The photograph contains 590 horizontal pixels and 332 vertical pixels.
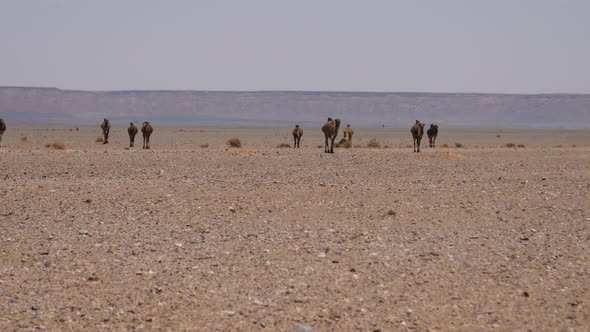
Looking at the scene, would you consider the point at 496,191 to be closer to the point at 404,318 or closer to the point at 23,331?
the point at 404,318

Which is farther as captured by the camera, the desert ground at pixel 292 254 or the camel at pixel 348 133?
the camel at pixel 348 133

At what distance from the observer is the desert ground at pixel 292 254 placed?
959 centimetres

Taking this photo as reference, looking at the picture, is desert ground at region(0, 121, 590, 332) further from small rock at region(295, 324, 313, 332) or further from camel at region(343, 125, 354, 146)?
camel at region(343, 125, 354, 146)

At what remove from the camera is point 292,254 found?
40.6ft

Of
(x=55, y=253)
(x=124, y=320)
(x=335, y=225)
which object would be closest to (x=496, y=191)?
(x=335, y=225)

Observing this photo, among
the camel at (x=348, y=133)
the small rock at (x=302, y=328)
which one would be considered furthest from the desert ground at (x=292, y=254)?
the camel at (x=348, y=133)

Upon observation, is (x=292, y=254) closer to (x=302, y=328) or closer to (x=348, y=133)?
(x=302, y=328)

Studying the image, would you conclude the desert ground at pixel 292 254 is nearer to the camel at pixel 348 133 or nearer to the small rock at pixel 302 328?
the small rock at pixel 302 328

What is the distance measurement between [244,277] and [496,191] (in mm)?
10238

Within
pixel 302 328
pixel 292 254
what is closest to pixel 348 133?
pixel 292 254

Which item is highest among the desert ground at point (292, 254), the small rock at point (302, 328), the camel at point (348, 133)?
the camel at point (348, 133)

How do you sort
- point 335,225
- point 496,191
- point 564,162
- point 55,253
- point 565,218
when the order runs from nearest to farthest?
point 55,253 → point 335,225 → point 565,218 → point 496,191 → point 564,162

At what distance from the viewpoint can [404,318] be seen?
9.48 meters

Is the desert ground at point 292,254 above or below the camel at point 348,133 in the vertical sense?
below
